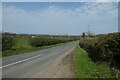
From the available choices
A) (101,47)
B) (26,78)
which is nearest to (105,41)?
(101,47)

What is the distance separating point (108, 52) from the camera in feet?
45.0

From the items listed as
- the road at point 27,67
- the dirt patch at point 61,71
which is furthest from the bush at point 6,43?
the dirt patch at point 61,71

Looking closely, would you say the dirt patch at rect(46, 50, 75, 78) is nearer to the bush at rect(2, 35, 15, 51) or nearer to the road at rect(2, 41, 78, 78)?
the road at rect(2, 41, 78, 78)

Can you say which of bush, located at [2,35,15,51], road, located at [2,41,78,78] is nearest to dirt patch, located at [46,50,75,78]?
road, located at [2,41,78,78]

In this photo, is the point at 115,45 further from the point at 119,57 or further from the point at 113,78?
the point at 113,78

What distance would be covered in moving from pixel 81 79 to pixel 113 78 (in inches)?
55.4

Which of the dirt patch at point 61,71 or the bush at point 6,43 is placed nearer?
the dirt patch at point 61,71

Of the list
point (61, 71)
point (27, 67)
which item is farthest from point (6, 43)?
point (61, 71)

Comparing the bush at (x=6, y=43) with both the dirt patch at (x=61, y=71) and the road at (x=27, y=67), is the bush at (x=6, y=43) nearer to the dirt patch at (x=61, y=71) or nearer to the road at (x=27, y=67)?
the road at (x=27, y=67)

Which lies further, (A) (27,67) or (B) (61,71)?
(A) (27,67)

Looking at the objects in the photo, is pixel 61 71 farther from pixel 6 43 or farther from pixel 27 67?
pixel 6 43

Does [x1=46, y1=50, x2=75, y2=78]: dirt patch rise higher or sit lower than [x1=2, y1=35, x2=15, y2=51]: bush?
lower

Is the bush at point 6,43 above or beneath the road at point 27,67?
above

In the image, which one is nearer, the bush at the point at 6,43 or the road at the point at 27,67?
the road at the point at 27,67
